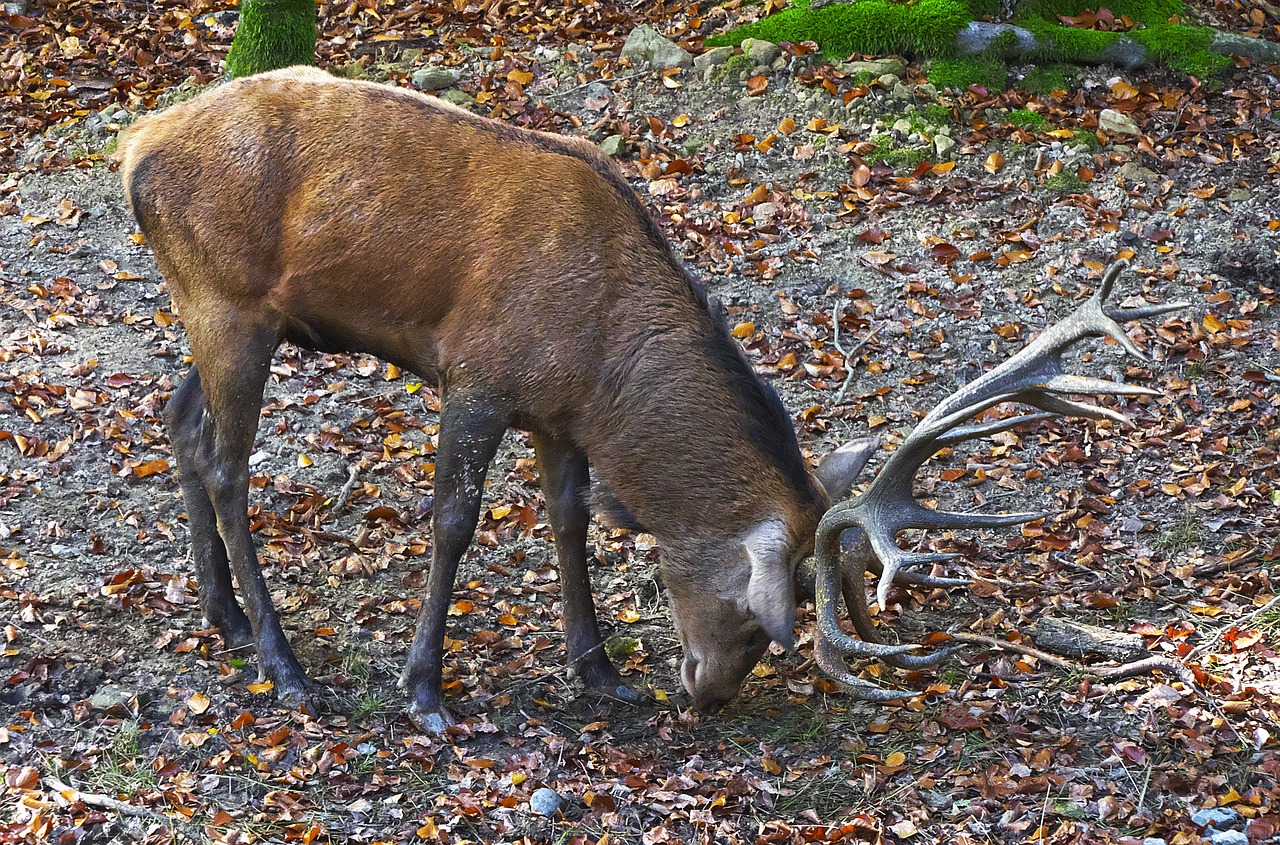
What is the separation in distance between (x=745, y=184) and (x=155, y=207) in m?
5.12

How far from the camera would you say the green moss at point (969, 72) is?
399 inches

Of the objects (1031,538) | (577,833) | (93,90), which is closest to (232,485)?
(577,833)

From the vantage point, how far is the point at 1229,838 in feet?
14.4

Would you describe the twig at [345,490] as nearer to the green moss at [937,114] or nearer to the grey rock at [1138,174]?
the green moss at [937,114]

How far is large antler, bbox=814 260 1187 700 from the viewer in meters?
4.44

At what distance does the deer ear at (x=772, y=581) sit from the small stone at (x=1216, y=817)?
1.66m

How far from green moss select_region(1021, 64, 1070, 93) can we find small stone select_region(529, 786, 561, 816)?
25.2 ft

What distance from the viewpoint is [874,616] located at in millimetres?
6156

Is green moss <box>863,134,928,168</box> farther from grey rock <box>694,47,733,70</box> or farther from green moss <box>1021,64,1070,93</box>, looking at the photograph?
grey rock <box>694,47,733,70</box>

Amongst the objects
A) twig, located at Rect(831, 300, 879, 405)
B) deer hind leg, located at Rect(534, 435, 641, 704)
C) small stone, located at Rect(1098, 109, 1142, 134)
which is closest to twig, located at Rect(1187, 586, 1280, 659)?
deer hind leg, located at Rect(534, 435, 641, 704)

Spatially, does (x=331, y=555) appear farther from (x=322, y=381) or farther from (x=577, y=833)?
(x=577, y=833)

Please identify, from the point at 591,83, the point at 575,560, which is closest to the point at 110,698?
→ the point at 575,560

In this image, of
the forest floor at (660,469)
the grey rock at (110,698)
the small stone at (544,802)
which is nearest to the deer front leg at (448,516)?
the forest floor at (660,469)

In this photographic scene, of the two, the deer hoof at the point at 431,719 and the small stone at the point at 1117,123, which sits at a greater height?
the small stone at the point at 1117,123
